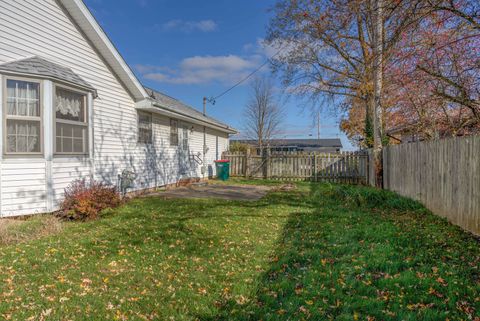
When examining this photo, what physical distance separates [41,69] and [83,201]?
2857mm

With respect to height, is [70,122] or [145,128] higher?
[145,128]

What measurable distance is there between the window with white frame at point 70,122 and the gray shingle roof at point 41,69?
0.90ft

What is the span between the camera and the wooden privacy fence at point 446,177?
16.3 feet

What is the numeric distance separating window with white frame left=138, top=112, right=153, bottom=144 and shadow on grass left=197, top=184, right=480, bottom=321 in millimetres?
6550

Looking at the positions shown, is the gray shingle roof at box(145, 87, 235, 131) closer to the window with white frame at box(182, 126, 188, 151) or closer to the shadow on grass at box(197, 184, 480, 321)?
the window with white frame at box(182, 126, 188, 151)

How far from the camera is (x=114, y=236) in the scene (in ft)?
16.9

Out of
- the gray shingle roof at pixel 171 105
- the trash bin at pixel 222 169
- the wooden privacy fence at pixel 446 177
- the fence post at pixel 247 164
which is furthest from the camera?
the fence post at pixel 247 164

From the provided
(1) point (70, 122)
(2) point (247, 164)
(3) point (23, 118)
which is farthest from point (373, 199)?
(2) point (247, 164)

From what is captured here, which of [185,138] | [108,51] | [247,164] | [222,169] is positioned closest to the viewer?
[108,51]

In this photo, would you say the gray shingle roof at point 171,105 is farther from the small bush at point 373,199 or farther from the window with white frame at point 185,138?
the small bush at point 373,199

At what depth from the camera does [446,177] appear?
5.98 meters

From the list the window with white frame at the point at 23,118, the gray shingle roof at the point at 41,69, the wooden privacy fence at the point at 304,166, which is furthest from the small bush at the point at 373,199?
the window with white frame at the point at 23,118

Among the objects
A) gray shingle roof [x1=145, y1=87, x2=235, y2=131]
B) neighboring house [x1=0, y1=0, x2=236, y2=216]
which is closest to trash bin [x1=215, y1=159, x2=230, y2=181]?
gray shingle roof [x1=145, y1=87, x2=235, y2=131]

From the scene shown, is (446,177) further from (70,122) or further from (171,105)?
(171,105)
